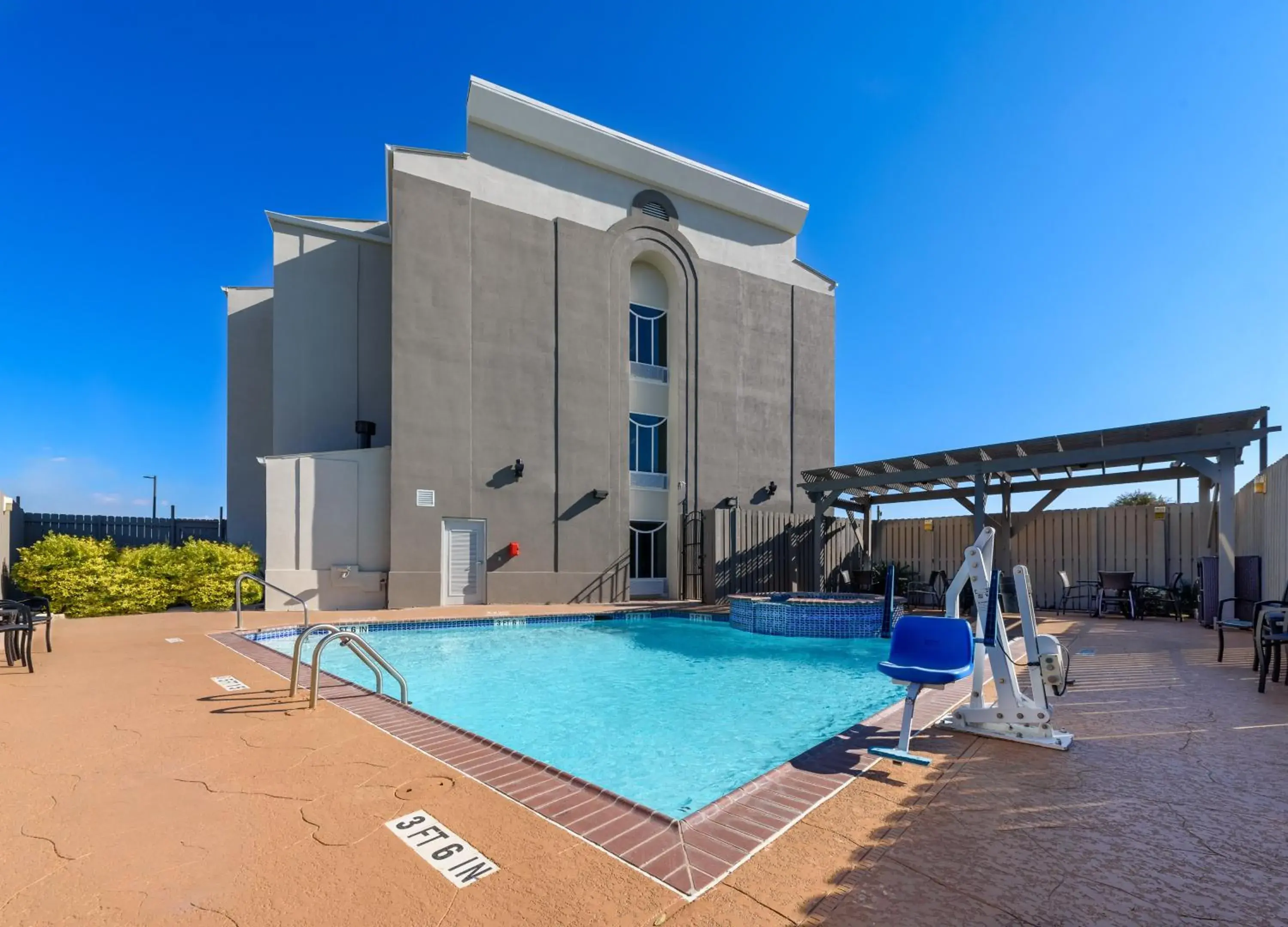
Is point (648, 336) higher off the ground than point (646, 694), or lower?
higher

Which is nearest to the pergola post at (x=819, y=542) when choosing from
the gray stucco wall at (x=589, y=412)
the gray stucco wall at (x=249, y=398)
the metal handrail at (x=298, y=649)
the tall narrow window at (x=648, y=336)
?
the gray stucco wall at (x=589, y=412)

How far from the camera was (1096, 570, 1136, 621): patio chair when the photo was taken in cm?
1045

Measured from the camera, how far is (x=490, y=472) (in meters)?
13.0

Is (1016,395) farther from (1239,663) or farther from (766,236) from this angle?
(1239,663)

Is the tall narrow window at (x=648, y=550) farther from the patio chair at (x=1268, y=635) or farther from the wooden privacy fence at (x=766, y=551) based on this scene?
the patio chair at (x=1268, y=635)

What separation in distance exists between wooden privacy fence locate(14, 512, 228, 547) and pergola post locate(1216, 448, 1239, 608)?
18.2 metres

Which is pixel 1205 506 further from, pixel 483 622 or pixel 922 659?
pixel 483 622

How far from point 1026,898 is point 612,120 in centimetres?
1618

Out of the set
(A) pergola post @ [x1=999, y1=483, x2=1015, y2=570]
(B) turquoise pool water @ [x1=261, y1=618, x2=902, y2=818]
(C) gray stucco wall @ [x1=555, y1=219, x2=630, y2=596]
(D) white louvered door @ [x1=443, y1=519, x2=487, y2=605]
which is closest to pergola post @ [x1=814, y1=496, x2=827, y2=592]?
(A) pergola post @ [x1=999, y1=483, x2=1015, y2=570]

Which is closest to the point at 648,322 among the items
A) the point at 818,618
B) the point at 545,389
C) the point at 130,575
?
the point at 545,389

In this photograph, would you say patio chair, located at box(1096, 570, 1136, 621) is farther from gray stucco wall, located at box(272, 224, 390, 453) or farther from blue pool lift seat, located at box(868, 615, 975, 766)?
gray stucco wall, located at box(272, 224, 390, 453)

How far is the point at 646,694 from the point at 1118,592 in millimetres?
9848

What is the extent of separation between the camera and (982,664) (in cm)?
370

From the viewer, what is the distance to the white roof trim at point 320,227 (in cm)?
1323
